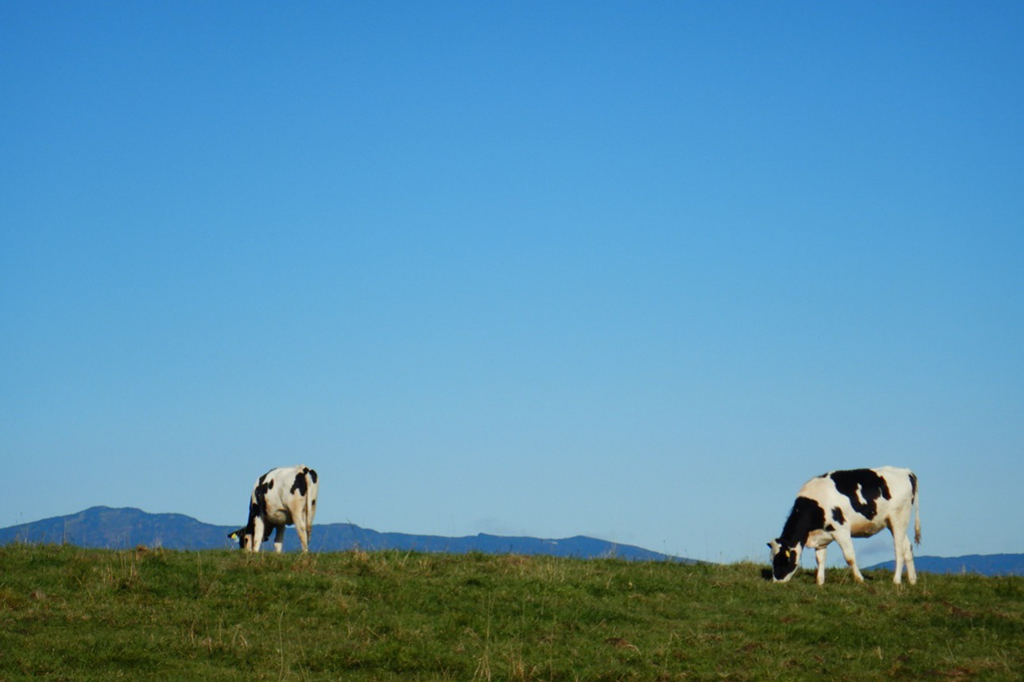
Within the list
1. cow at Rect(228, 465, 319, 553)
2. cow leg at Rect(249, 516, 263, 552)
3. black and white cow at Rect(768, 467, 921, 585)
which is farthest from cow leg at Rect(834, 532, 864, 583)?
cow leg at Rect(249, 516, 263, 552)

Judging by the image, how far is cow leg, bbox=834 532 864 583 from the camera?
23453 millimetres

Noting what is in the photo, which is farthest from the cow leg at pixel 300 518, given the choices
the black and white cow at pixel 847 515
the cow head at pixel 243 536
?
the black and white cow at pixel 847 515

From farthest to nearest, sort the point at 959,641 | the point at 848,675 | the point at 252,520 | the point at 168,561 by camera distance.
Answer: the point at 252,520 → the point at 168,561 → the point at 959,641 → the point at 848,675

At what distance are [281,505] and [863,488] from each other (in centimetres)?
1547

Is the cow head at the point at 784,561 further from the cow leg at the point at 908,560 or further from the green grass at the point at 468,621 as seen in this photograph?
the cow leg at the point at 908,560

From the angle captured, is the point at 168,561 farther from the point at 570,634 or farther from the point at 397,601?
the point at 570,634

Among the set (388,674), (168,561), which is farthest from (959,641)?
(168,561)

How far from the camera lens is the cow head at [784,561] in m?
23.3

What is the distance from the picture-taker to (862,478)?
968 inches

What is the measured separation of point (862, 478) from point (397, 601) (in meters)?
11.1

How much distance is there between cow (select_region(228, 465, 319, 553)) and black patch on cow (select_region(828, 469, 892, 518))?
14.0 meters

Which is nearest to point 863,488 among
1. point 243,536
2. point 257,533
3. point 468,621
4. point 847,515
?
point 847,515

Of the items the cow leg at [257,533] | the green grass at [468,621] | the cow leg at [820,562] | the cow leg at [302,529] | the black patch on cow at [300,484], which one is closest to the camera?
the green grass at [468,621]

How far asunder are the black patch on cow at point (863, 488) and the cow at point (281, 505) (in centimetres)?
1404
